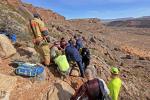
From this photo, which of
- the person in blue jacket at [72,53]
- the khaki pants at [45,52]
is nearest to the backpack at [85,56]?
the person in blue jacket at [72,53]

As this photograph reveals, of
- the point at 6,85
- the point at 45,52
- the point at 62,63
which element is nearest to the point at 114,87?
the point at 62,63

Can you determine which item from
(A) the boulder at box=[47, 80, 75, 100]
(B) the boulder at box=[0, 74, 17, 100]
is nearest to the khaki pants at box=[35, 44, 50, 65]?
(A) the boulder at box=[47, 80, 75, 100]

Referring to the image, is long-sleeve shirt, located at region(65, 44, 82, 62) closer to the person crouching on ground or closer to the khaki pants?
the khaki pants

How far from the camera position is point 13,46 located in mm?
15055

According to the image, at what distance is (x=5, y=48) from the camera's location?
556 inches

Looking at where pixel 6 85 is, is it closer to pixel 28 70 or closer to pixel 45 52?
pixel 28 70

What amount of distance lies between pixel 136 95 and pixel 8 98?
322 inches

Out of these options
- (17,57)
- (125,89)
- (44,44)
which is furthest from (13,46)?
(125,89)

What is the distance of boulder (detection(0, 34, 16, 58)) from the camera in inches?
549

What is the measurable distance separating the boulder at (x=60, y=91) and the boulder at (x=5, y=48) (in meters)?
2.51

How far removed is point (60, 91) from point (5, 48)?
322 cm

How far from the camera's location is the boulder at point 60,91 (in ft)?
39.2

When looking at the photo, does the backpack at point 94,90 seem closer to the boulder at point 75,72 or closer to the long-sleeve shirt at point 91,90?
the long-sleeve shirt at point 91,90

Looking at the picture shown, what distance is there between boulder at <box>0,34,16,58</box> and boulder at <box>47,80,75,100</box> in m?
2.51
